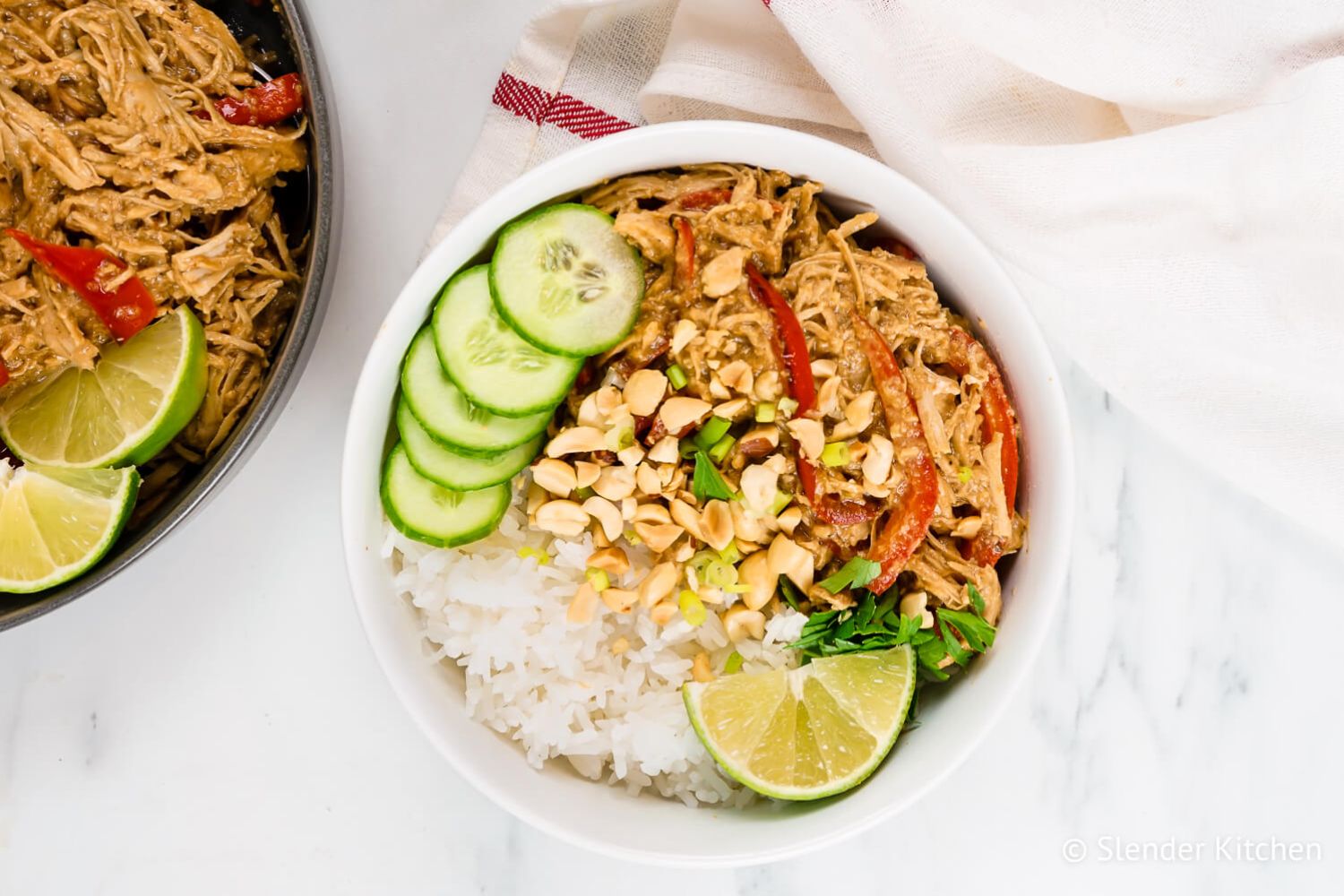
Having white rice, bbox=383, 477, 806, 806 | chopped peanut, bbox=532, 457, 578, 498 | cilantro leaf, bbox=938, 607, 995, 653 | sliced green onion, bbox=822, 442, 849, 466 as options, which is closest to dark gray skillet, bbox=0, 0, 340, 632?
white rice, bbox=383, 477, 806, 806

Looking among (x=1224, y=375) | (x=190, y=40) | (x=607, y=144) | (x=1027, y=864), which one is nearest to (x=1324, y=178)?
(x=1224, y=375)

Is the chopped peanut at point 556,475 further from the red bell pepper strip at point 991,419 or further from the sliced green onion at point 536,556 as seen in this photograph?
the red bell pepper strip at point 991,419

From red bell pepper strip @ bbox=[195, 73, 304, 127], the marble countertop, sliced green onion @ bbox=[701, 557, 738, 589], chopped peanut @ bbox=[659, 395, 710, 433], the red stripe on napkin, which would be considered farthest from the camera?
the marble countertop

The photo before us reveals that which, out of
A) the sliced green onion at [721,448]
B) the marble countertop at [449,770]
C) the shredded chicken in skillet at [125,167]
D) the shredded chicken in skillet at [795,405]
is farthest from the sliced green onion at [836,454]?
the shredded chicken in skillet at [125,167]

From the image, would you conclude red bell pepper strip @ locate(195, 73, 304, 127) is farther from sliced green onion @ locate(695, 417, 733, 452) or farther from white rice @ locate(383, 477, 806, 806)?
sliced green onion @ locate(695, 417, 733, 452)

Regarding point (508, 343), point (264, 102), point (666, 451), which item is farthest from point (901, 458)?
point (264, 102)

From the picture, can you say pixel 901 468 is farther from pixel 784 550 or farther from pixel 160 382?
pixel 160 382
